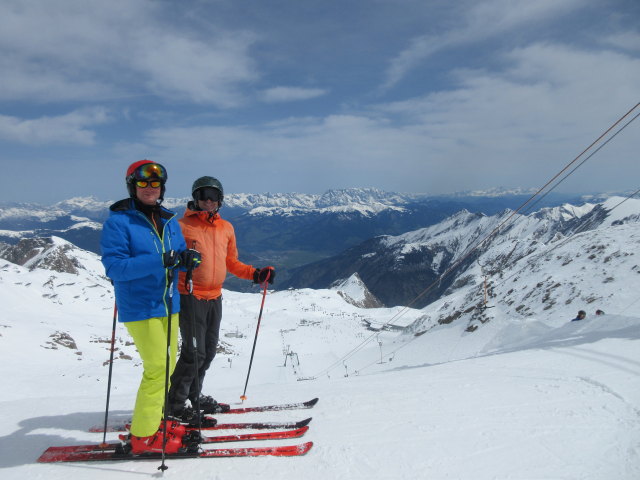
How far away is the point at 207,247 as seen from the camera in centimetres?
545

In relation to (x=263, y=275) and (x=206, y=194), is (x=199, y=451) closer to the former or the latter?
(x=263, y=275)

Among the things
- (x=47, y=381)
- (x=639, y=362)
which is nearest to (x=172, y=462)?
(x=639, y=362)

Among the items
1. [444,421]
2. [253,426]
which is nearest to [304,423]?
[253,426]

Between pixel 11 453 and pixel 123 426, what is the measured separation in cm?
138

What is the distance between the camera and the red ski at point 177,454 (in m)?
4.49

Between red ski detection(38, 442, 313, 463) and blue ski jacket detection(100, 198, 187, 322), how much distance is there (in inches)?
69.2

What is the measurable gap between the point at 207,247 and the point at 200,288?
0.62m

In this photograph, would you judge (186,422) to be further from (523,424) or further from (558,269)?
(558,269)

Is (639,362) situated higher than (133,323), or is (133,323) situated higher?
(133,323)

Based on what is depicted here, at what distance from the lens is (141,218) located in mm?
4500

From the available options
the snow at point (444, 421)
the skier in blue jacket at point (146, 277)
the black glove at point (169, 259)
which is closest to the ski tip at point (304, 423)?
the snow at point (444, 421)

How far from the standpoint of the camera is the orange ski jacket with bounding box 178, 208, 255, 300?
5.34 m

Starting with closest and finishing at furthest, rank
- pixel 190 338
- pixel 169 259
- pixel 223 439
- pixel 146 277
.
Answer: pixel 169 259
pixel 146 277
pixel 223 439
pixel 190 338

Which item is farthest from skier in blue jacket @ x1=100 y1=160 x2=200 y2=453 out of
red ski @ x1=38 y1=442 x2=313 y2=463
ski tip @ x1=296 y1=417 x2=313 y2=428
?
ski tip @ x1=296 y1=417 x2=313 y2=428
